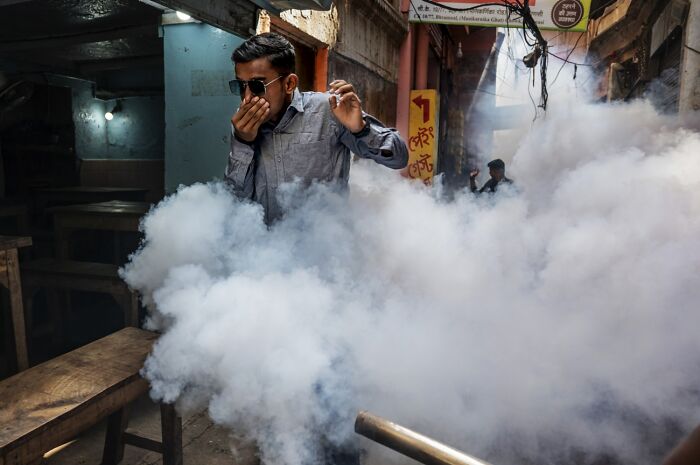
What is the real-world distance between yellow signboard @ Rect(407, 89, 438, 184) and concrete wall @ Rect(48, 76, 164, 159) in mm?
4830

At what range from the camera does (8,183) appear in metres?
7.10

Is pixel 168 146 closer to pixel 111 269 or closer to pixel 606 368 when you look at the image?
pixel 111 269

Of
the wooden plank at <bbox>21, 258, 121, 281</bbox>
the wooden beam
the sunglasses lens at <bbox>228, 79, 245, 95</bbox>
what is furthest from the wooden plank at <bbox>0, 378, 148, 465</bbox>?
the wooden beam

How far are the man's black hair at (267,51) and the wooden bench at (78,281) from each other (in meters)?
2.41

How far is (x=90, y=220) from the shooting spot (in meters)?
4.97

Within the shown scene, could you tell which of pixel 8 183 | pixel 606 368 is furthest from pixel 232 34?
pixel 8 183

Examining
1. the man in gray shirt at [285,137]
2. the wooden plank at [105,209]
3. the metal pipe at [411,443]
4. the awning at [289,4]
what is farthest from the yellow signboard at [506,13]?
the metal pipe at [411,443]

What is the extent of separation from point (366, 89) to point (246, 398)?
654 cm

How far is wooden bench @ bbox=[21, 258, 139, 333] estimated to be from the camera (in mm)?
4027

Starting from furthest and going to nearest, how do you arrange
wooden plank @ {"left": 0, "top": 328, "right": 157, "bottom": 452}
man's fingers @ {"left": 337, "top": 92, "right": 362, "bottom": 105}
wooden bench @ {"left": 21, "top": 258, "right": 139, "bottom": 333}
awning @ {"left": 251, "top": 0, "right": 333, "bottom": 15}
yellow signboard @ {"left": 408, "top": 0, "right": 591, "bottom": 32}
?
yellow signboard @ {"left": 408, "top": 0, "right": 591, "bottom": 32} → wooden bench @ {"left": 21, "top": 258, "right": 139, "bottom": 333} → awning @ {"left": 251, "top": 0, "right": 333, "bottom": 15} → man's fingers @ {"left": 337, "top": 92, "right": 362, "bottom": 105} → wooden plank @ {"left": 0, "top": 328, "right": 157, "bottom": 452}

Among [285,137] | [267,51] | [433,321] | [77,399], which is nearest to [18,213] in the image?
[77,399]

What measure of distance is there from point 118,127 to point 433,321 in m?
8.51

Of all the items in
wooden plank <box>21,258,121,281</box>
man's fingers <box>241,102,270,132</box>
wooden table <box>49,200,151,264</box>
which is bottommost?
wooden plank <box>21,258,121,281</box>

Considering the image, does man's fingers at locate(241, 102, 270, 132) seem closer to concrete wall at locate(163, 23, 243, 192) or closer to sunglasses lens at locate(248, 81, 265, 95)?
sunglasses lens at locate(248, 81, 265, 95)
